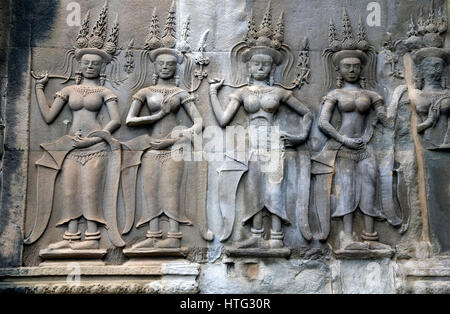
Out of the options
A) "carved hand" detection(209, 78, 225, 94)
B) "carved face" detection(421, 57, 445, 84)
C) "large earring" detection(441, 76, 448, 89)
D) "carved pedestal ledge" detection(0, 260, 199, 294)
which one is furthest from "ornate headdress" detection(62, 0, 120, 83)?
"large earring" detection(441, 76, 448, 89)

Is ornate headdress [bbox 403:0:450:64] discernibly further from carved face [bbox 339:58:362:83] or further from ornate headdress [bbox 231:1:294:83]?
ornate headdress [bbox 231:1:294:83]

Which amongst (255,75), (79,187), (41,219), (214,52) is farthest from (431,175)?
(41,219)

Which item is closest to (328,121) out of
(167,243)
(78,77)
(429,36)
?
(429,36)

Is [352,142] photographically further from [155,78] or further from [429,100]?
[155,78]

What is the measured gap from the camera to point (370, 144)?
7.52 meters

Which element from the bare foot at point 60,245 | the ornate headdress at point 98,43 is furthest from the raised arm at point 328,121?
the bare foot at point 60,245

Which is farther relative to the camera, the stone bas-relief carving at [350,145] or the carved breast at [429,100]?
the carved breast at [429,100]

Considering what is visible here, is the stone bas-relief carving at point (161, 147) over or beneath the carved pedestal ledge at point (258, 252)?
over

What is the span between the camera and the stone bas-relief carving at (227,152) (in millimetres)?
7219

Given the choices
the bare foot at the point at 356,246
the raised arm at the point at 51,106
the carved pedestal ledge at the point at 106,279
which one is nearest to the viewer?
the carved pedestal ledge at the point at 106,279

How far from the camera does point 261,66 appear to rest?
7566 mm

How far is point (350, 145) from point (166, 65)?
2.53 metres

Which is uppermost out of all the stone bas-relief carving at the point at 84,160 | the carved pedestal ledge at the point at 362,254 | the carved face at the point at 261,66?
the carved face at the point at 261,66

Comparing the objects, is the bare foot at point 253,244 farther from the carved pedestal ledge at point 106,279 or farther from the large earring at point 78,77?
the large earring at point 78,77
